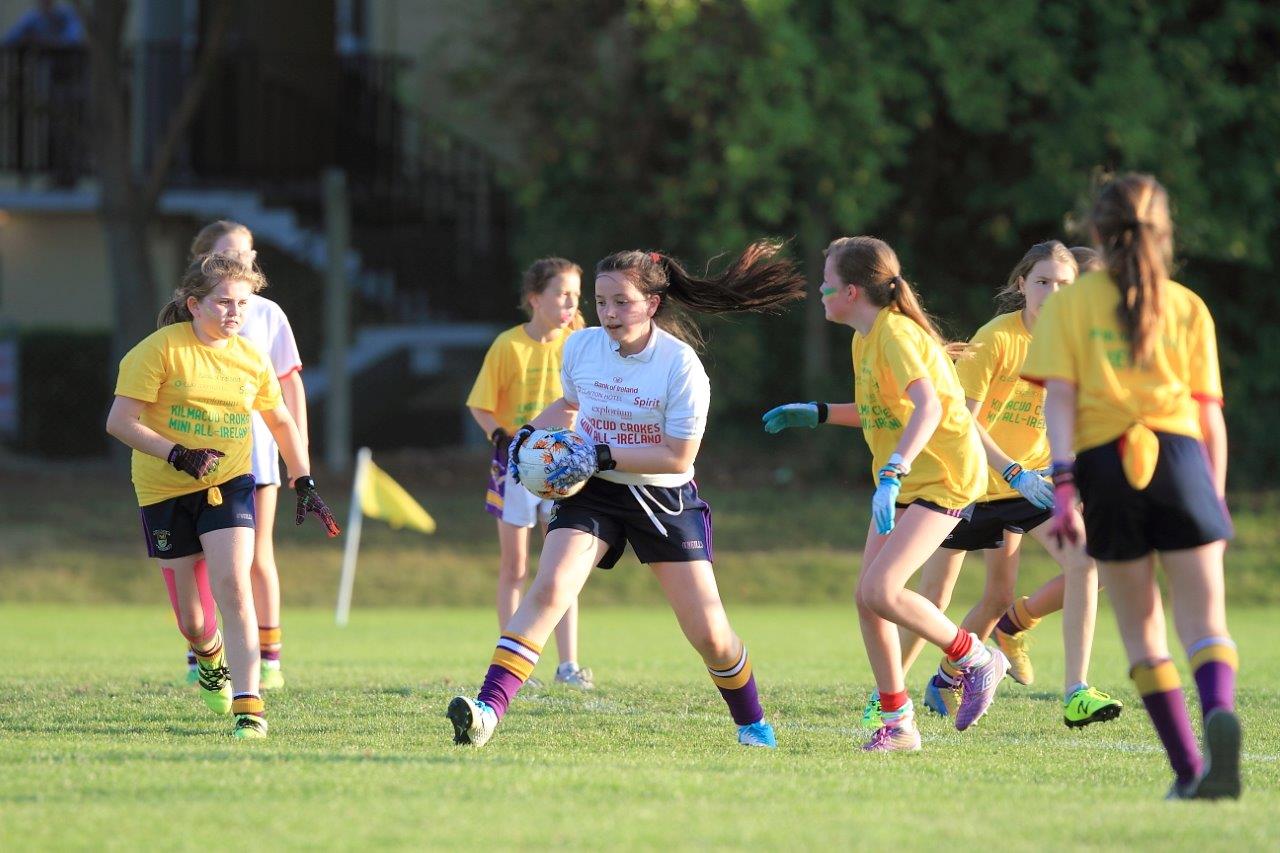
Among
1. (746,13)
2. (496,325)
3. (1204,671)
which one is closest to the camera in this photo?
(1204,671)

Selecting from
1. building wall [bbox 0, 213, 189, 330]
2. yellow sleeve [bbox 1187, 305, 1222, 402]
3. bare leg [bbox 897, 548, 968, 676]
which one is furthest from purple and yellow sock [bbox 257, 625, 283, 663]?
building wall [bbox 0, 213, 189, 330]

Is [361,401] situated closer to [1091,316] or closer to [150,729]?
[150,729]

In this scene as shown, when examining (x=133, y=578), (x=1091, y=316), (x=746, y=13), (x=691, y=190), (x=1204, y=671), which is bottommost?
(x=133, y=578)

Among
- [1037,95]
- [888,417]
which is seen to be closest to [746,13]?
[1037,95]

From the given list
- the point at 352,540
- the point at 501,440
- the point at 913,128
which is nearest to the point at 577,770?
the point at 501,440

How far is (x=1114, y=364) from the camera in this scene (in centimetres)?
533

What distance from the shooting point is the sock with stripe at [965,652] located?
6934mm

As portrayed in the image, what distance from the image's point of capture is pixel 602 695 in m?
8.46

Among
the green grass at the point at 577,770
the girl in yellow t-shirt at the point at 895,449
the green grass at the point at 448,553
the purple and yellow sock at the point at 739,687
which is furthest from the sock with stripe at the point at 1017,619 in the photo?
the green grass at the point at 448,553

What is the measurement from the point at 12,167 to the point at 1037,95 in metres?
11.9

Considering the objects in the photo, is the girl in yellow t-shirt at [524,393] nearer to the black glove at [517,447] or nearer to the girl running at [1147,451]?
the black glove at [517,447]

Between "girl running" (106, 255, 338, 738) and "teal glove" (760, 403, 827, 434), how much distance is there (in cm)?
190

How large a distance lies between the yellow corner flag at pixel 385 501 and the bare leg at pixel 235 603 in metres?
6.19

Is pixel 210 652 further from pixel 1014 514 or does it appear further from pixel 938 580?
pixel 1014 514
